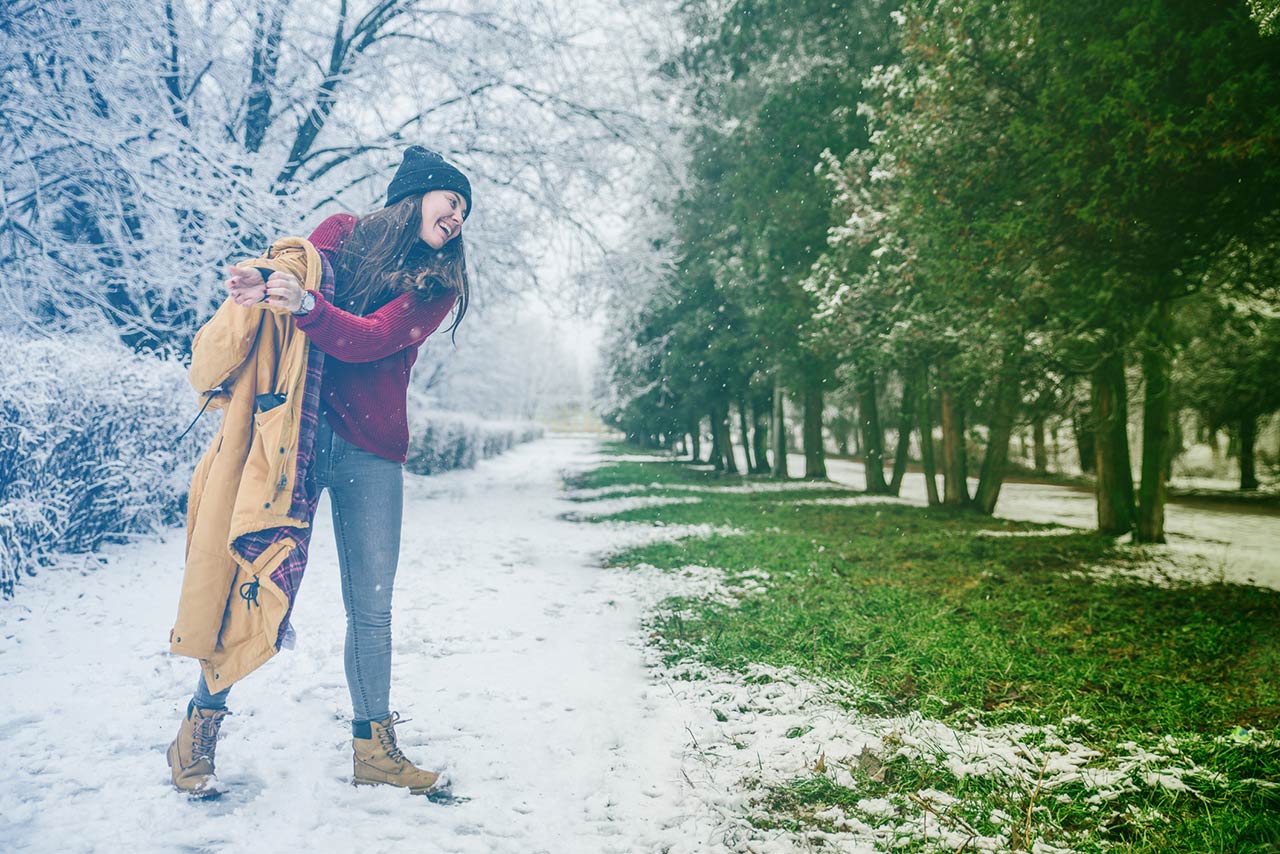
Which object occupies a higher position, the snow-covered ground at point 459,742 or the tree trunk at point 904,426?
the tree trunk at point 904,426

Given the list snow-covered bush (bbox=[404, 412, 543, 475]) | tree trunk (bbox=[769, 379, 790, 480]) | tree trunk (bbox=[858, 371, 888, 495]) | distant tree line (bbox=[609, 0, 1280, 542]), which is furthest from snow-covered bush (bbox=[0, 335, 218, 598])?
tree trunk (bbox=[769, 379, 790, 480])

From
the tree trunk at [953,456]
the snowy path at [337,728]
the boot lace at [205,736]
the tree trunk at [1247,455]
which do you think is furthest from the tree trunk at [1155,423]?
the tree trunk at [1247,455]

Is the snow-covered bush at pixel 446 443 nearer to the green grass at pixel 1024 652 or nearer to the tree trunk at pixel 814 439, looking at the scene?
the tree trunk at pixel 814 439

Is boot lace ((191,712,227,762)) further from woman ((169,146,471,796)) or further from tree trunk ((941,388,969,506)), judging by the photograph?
tree trunk ((941,388,969,506))

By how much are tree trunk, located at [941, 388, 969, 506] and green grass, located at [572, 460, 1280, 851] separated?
4515mm

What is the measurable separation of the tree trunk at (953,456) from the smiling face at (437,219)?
40.1 ft

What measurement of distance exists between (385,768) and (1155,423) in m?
10.1

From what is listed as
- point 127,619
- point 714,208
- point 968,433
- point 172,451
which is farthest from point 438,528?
point 714,208

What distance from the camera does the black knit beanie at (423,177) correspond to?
2734 mm

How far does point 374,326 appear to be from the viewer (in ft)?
8.16

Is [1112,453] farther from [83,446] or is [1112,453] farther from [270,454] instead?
[83,446]

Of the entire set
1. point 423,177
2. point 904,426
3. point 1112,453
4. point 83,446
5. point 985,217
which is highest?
point 985,217

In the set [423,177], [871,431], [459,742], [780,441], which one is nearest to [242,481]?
[423,177]

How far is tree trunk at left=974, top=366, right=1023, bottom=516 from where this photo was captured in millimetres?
10406
